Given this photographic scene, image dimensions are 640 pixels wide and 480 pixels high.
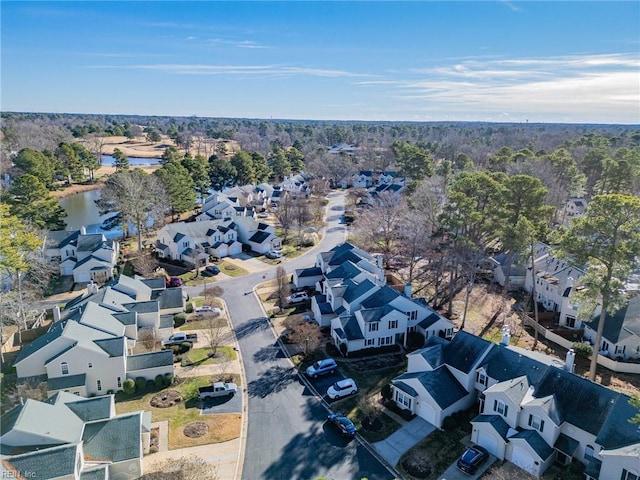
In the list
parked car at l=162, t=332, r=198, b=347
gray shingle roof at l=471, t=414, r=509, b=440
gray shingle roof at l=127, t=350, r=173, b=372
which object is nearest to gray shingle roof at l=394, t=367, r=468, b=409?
gray shingle roof at l=471, t=414, r=509, b=440

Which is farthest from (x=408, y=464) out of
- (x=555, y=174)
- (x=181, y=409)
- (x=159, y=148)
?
(x=159, y=148)

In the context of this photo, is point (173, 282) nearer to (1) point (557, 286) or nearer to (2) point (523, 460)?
(2) point (523, 460)

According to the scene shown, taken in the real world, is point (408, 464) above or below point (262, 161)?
below

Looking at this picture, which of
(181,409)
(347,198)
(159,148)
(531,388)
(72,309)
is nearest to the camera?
(531,388)

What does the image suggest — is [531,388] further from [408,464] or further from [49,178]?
[49,178]

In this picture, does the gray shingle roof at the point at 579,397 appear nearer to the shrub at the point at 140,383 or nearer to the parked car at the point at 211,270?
the shrub at the point at 140,383

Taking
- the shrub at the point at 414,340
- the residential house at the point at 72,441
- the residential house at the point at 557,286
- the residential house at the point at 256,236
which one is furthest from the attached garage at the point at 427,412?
the residential house at the point at 256,236
